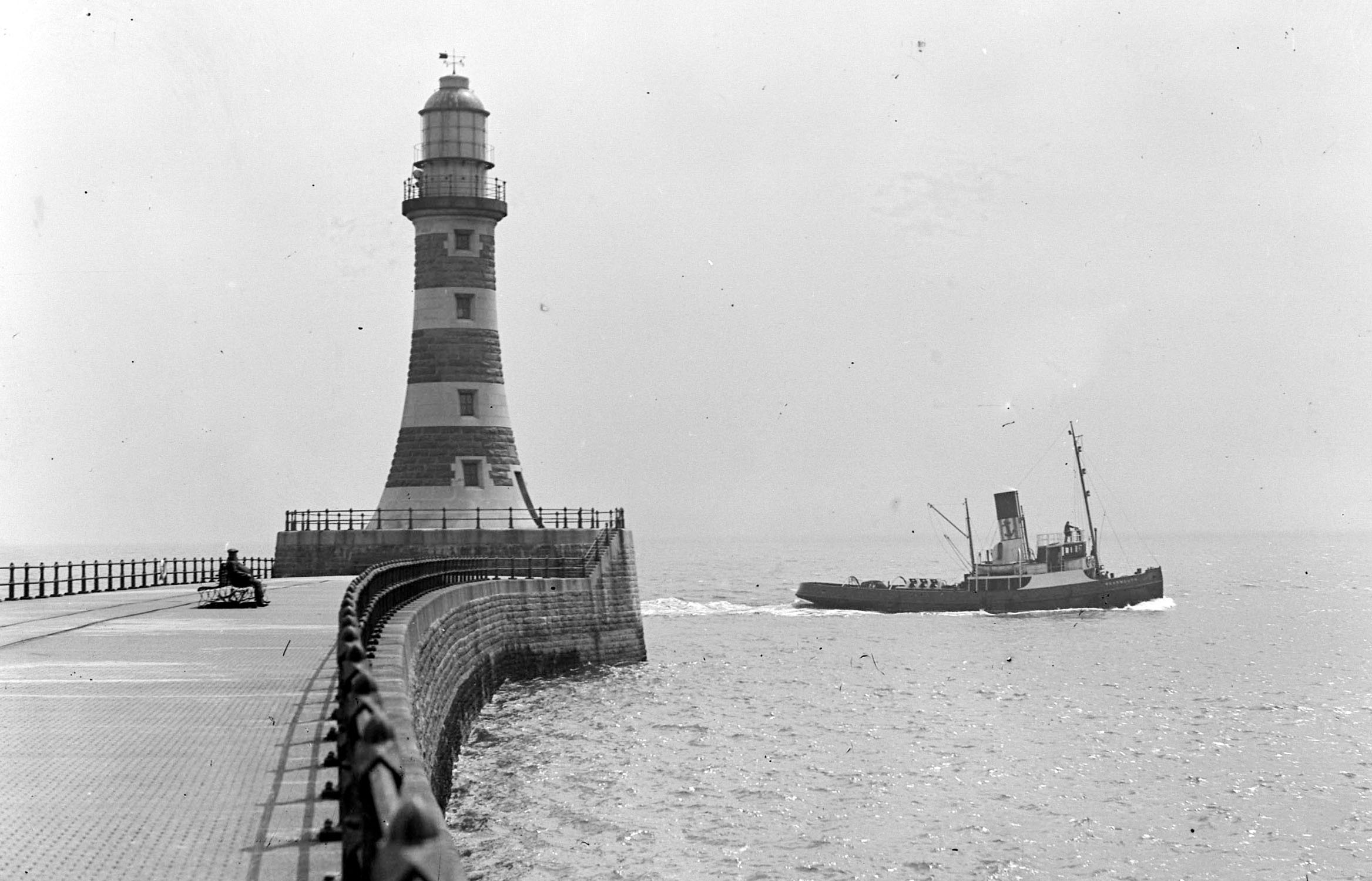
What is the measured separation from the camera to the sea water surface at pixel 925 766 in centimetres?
2297

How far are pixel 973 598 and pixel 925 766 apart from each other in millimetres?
51067

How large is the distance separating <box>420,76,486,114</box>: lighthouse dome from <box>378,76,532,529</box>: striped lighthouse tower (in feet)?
0.12

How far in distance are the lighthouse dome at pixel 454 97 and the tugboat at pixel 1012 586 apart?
1420 inches

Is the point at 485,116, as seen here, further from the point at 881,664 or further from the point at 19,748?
the point at 19,748

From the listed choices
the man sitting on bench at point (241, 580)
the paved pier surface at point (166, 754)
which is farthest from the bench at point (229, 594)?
the paved pier surface at point (166, 754)

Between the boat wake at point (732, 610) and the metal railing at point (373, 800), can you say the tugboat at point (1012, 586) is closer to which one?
the boat wake at point (732, 610)

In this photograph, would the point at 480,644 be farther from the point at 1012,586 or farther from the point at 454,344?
the point at 1012,586

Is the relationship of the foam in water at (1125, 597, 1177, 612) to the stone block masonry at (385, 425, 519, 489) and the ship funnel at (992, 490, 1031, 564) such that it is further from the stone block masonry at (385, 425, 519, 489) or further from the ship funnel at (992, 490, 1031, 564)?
the stone block masonry at (385, 425, 519, 489)

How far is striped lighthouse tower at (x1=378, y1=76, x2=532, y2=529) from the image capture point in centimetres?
5025

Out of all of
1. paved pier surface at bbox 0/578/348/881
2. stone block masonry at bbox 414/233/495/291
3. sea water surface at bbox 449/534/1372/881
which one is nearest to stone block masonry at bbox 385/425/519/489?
stone block masonry at bbox 414/233/495/291

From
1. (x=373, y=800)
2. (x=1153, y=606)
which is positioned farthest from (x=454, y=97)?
(x=1153, y=606)

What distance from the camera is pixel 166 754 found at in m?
13.6

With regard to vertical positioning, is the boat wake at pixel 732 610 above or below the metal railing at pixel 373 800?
above

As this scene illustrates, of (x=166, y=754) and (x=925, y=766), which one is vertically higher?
(x=166, y=754)
